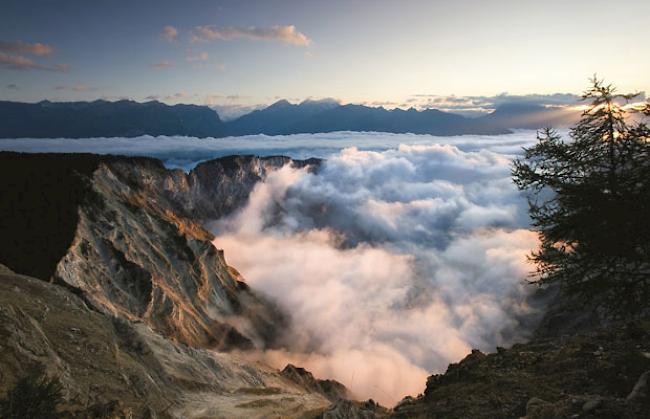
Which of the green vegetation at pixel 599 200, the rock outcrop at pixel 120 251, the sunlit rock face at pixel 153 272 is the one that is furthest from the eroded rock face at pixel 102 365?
the green vegetation at pixel 599 200

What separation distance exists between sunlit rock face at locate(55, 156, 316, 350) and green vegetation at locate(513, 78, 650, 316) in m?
55.9

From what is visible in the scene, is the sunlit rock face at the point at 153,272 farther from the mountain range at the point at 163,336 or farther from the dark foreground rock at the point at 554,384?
the dark foreground rock at the point at 554,384

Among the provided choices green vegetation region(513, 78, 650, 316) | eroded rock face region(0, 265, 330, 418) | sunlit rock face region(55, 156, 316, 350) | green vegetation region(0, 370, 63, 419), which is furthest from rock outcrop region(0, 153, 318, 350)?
green vegetation region(513, 78, 650, 316)

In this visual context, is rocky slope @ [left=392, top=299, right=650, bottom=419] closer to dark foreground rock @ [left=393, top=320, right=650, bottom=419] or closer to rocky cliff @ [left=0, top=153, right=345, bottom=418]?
dark foreground rock @ [left=393, top=320, right=650, bottom=419]

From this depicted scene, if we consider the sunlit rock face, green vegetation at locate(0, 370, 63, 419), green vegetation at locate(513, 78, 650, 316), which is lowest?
the sunlit rock face

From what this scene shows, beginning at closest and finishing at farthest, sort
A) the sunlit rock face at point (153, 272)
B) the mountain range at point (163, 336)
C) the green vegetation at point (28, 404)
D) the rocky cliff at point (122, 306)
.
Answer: the green vegetation at point (28, 404)
the mountain range at point (163, 336)
the rocky cliff at point (122, 306)
the sunlit rock face at point (153, 272)

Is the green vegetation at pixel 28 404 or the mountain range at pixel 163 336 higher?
the green vegetation at pixel 28 404

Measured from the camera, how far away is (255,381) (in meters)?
63.8

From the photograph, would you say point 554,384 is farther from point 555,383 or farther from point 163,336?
point 163,336

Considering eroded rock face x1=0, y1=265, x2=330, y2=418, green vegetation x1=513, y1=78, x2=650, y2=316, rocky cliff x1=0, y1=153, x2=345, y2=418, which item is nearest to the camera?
green vegetation x1=513, y1=78, x2=650, y2=316

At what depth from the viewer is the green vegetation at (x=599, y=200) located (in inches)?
506

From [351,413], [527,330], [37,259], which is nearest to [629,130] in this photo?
[351,413]

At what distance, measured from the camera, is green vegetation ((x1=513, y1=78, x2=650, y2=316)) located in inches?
506

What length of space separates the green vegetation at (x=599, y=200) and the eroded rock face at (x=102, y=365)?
815 inches
